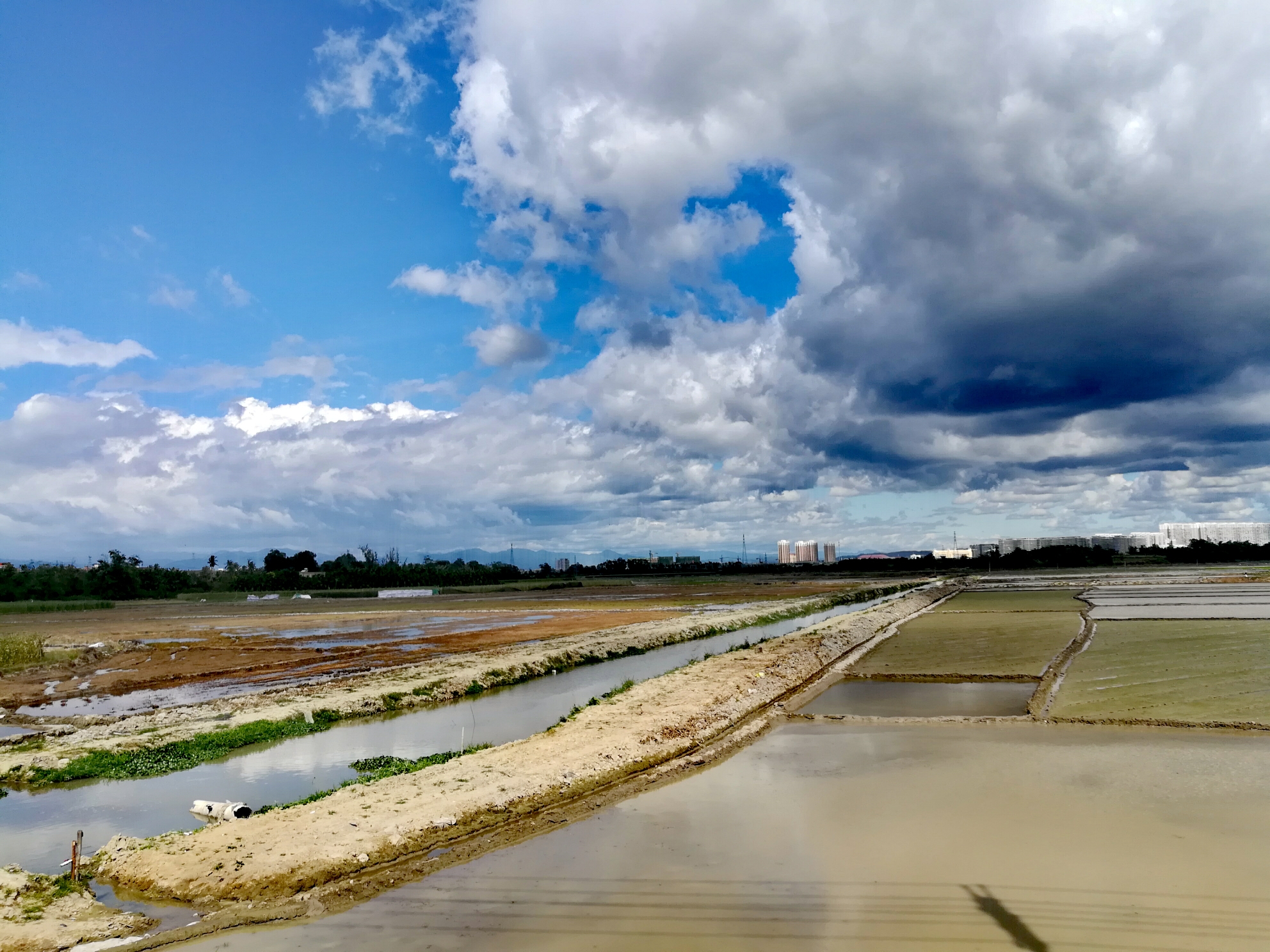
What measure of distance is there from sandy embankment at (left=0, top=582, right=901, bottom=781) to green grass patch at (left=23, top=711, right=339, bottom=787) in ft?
1.15

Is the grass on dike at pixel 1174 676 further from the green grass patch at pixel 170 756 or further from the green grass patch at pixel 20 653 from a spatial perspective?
the green grass patch at pixel 20 653

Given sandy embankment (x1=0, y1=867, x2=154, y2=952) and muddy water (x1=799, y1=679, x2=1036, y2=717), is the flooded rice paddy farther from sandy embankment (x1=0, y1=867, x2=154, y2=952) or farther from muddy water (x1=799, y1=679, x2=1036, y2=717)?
sandy embankment (x1=0, y1=867, x2=154, y2=952)

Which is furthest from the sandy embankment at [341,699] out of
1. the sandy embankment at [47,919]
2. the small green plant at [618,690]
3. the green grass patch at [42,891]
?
the sandy embankment at [47,919]

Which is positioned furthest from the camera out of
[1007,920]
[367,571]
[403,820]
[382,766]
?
[367,571]

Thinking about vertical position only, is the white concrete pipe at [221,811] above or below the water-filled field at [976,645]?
above

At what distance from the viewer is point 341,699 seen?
1878cm

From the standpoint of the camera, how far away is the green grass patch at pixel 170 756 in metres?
13.3

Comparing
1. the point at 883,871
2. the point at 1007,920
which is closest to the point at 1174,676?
the point at 883,871

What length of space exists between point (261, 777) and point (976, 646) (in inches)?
878

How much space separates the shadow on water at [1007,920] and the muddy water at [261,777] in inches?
381

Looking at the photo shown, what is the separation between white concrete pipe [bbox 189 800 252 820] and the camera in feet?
32.6

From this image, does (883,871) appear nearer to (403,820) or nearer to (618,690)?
(403,820)

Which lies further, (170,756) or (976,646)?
(976,646)

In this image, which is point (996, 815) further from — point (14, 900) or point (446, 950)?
point (14, 900)
